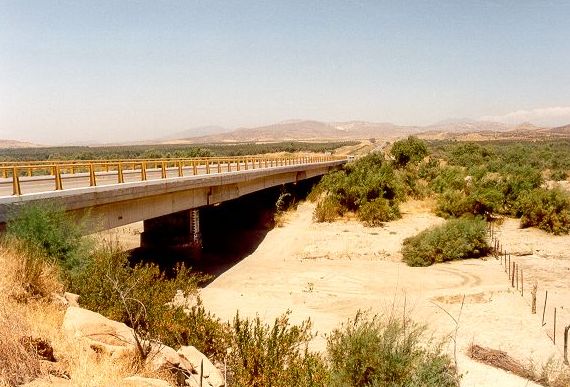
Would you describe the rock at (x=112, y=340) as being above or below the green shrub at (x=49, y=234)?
below

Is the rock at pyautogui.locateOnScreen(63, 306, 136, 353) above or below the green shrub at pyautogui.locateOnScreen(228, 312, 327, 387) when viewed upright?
above

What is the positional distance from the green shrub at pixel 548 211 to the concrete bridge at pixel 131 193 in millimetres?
20260

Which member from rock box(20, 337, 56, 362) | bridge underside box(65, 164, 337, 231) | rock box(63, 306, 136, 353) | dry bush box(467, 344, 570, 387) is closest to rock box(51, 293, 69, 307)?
rock box(63, 306, 136, 353)

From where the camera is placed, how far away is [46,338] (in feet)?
25.5

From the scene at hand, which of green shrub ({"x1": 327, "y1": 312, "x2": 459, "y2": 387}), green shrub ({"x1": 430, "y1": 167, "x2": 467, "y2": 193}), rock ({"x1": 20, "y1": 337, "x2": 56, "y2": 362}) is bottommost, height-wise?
green shrub ({"x1": 430, "y1": 167, "x2": 467, "y2": 193})

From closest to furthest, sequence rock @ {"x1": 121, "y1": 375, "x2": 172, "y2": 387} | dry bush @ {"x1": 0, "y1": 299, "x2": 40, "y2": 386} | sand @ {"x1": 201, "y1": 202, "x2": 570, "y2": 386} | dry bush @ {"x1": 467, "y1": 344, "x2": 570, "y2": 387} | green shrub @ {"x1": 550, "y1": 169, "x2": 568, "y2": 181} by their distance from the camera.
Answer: dry bush @ {"x1": 0, "y1": 299, "x2": 40, "y2": 386} → rock @ {"x1": 121, "y1": 375, "x2": 172, "y2": 387} → dry bush @ {"x1": 467, "y1": 344, "x2": 570, "y2": 387} → sand @ {"x1": 201, "y1": 202, "x2": 570, "y2": 386} → green shrub @ {"x1": 550, "y1": 169, "x2": 568, "y2": 181}

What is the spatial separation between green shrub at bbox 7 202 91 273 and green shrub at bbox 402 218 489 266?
18582mm

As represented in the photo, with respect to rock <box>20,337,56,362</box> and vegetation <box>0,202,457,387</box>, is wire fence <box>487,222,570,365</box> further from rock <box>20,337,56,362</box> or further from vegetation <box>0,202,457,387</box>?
rock <box>20,337,56,362</box>

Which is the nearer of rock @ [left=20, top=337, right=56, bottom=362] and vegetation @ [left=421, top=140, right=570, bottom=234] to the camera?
rock @ [left=20, top=337, right=56, bottom=362]

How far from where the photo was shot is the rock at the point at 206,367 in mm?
8469

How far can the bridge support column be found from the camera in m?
27.9

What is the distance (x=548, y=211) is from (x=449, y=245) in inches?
456

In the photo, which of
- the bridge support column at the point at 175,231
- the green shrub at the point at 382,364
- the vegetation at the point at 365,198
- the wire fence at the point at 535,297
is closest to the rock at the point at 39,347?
the green shrub at the point at 382,364

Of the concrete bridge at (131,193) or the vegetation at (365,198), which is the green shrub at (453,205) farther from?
the concrete bridge at (131,193)
